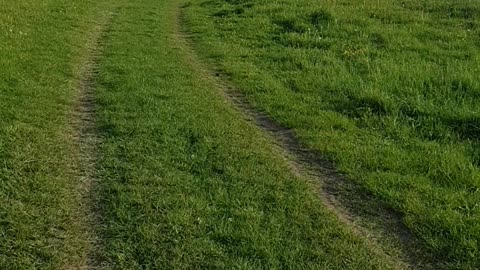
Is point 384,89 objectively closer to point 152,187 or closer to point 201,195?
point 201,195

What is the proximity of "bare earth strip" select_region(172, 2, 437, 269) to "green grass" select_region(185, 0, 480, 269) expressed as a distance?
0.36 ft

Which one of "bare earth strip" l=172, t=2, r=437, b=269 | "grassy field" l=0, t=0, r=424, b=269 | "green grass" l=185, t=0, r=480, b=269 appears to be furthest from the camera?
"green grass" l=185, t=0, r=480, b=269

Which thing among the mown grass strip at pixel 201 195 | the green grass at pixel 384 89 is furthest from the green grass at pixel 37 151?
the green grass at pixel 384 89

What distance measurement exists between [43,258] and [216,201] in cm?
157

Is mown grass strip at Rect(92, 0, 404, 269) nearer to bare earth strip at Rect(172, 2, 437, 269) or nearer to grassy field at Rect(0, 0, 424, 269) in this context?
grassy field at Rect(0, 0, 424, 269)

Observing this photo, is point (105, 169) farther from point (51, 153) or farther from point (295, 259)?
point (295, 259)

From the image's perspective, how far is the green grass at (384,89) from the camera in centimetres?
530

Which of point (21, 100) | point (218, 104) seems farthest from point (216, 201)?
point (21, 100)

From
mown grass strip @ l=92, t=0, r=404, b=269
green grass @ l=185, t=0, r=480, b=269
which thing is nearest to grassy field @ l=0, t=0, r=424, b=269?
mown grass strip @ l=92, t=0, r=404, b=269

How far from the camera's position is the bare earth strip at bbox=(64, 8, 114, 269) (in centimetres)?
437

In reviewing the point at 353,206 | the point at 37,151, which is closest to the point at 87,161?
the point at 37,151

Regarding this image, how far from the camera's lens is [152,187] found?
17.5 ft

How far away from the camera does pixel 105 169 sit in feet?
18.7

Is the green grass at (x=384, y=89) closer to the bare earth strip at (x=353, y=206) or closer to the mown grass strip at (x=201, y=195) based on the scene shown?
the bare earth strip at (x=353, y=206)
